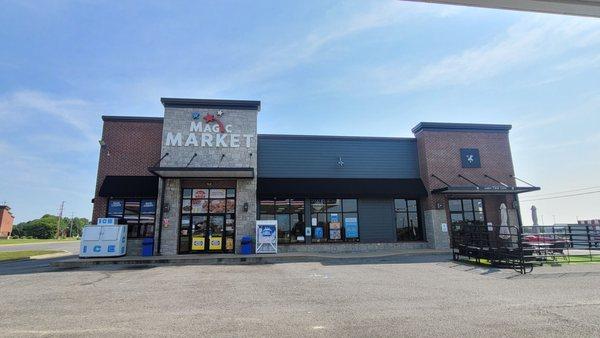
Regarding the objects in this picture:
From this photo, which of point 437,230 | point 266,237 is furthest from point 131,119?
point 437,230

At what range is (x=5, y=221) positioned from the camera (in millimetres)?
61844

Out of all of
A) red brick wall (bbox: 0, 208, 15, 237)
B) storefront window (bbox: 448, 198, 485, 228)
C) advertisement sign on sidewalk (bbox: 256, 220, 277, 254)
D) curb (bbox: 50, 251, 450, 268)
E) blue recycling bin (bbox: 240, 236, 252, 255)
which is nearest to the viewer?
curb (bbox: 50, 251, 450, 268)

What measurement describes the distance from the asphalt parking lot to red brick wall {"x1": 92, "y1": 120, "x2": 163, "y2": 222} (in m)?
8.34

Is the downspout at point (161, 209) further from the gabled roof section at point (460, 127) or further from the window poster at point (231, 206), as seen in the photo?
the gabled roof section at point (460, 127)

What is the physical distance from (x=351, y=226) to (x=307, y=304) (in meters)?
13.6

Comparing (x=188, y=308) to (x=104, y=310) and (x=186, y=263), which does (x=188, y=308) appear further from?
(x=186, y=263)

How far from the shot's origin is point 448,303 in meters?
7.07

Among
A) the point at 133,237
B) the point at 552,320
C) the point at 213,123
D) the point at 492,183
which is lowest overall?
the point at 552,320

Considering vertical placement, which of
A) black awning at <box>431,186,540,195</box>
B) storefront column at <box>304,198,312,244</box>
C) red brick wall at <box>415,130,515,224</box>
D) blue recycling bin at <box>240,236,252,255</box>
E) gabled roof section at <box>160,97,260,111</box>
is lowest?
blue recycling bin at <box>240,236,252,255</box>

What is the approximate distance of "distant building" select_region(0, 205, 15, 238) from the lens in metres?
59.9

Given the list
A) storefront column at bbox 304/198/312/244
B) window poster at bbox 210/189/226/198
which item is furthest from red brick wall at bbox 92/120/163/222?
storefront column at bbox 304/198/312/244

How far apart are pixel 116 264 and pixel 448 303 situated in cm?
1449

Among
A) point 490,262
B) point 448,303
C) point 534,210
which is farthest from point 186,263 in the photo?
point 534,210

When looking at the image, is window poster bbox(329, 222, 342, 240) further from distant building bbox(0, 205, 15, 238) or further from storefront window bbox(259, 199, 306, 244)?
distant building bbox(0, 205, 15, 238)
